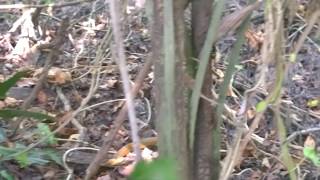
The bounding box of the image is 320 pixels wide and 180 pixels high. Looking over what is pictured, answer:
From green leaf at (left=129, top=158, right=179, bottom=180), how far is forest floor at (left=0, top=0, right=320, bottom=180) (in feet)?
2.52

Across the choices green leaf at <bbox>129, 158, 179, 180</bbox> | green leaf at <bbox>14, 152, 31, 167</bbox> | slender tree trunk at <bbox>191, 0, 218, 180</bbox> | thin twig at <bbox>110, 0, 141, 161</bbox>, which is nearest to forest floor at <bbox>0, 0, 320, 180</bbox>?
green leaf at <bbox>14, 152, 31, 167</bbox>

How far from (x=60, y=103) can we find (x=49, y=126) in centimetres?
34

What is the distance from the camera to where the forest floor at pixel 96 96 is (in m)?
1.95

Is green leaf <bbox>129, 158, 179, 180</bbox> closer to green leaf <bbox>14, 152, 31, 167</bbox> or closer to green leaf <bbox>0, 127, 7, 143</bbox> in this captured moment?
green leaf <bbox>14, 152, 31, 167</bbox>

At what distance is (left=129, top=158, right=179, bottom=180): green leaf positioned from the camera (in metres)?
0.85

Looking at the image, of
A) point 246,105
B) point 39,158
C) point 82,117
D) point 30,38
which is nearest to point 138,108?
point 82,117

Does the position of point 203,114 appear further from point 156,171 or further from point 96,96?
point 96,96

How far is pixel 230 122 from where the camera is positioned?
82.5 inches

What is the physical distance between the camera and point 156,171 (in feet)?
2.83

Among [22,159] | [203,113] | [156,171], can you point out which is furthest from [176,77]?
[22,159]

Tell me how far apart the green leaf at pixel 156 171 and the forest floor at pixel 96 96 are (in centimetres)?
77

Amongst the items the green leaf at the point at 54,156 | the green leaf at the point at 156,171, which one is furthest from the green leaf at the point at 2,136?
the green leaf at the point at 156,171

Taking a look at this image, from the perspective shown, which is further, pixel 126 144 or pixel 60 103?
pixel 60 103

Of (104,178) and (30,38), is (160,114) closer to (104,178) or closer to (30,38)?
(104,178)
